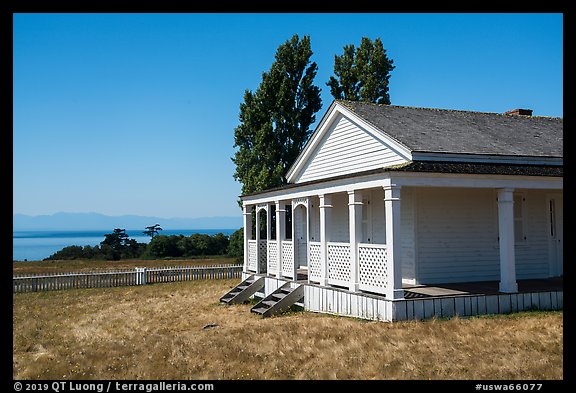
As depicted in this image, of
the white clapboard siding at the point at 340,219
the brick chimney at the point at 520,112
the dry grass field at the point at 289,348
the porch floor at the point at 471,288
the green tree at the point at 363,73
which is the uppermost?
the green tree at the point at 363,73

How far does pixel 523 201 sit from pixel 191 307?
1151 cm

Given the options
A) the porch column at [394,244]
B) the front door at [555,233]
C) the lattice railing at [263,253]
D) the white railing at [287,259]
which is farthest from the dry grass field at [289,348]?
the lattice railing at [263,253]

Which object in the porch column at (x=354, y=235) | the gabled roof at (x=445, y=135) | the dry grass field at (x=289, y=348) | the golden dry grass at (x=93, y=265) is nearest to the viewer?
the dry grass field at (x=289, y=348)

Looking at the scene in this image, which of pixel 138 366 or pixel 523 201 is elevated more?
pixel 523 201

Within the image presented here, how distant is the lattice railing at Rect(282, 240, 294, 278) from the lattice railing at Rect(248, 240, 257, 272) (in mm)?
3174

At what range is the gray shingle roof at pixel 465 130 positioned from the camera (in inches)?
612

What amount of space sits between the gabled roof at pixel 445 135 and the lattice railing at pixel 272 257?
11.3 feet

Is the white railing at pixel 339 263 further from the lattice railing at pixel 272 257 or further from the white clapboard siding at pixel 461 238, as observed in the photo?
the lattice railing at pixel 272 257

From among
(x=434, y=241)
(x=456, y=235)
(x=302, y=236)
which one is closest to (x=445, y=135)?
(x=456, y=235)

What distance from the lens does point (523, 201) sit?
1706cm

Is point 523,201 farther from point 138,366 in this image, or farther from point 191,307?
point 138,366

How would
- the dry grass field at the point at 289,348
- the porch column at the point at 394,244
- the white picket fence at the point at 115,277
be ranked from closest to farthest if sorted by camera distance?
the dry grass field at the point at 289,348 → the porch column at the point at 394,244 → the white picket fence at the point at 115,277
